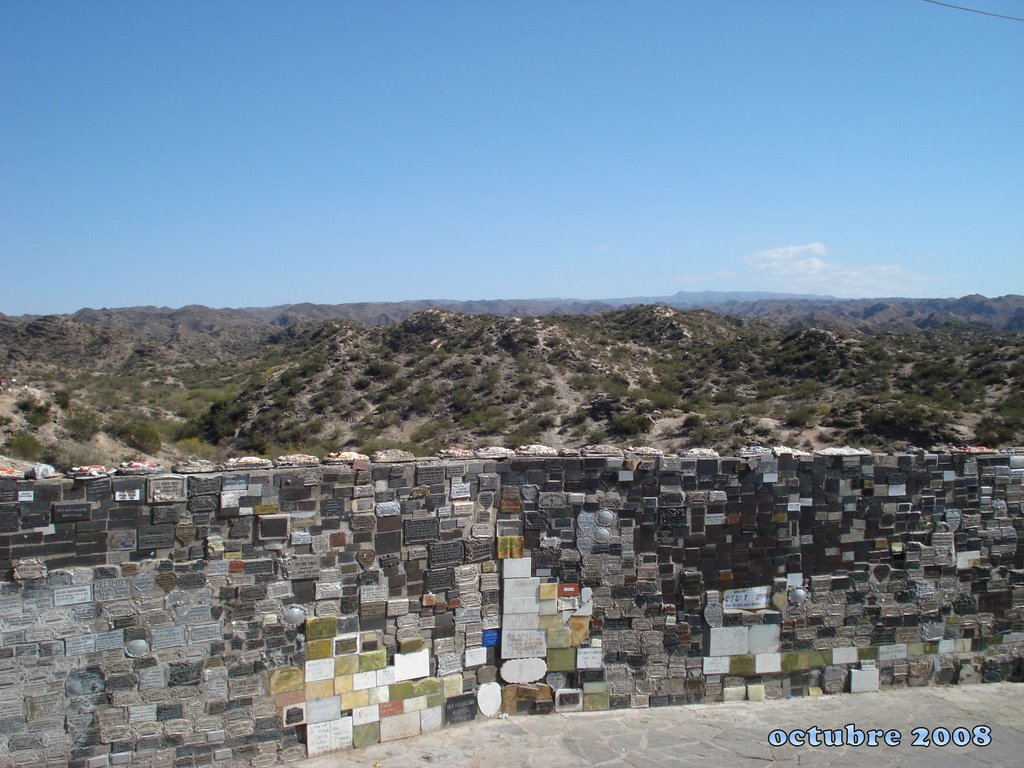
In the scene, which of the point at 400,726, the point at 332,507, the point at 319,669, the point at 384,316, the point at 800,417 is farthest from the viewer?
the point at 384,316

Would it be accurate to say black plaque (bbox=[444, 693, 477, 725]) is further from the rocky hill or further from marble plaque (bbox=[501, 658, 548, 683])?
the rocky hill

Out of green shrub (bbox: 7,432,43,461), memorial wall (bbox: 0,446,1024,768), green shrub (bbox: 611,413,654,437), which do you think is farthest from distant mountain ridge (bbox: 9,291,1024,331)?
memorial wall (bbox: 0,446,1024,768)

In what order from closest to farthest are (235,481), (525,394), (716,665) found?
(235,481) → (716,665) → (525,394)

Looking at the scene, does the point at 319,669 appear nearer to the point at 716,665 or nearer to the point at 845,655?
the point at 716,665

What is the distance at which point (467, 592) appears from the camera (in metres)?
6.75

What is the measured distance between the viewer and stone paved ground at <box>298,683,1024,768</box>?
19.9ft

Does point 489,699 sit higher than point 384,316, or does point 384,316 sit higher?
point 384,316

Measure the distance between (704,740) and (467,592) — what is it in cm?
244

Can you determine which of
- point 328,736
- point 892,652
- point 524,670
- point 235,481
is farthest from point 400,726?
point 892,652

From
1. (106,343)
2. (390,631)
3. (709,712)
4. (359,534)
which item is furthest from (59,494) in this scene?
(106,343)

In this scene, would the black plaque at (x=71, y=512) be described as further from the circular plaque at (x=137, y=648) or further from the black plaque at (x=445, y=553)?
the black plaque at (x=445, y=553)

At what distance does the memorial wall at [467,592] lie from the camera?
538 centimetres

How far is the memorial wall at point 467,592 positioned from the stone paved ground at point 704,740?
0.20m

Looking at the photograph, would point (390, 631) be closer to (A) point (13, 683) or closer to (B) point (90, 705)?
(B) point (90, 705)
